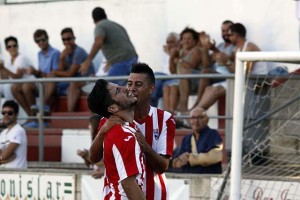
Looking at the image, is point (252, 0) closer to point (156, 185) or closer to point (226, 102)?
point (226, 102)

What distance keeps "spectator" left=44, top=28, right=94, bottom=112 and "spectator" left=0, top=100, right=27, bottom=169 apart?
3.41 feet

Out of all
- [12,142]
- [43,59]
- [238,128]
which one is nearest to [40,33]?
[43,59]

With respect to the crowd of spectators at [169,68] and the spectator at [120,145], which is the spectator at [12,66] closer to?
the crowd of spectators at [169,68]

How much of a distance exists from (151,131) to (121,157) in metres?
0.64

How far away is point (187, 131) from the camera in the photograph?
12.4 m

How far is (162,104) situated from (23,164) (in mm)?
1897

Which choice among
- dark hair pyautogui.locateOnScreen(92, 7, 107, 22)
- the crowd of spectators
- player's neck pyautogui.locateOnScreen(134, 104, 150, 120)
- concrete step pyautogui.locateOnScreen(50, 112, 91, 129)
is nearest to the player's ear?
player's neck pyautogui.locateOnScreen(134, 104, 150, 120)

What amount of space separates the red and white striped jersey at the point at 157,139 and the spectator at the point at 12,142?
5.04 meters

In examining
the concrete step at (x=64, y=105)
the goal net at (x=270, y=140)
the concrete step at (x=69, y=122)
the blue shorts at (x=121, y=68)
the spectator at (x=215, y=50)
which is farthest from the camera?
the concrete step at (x=64, y=105)

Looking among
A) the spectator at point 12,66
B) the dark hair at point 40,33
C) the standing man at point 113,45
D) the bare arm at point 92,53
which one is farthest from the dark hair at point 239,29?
the spectator at point 12,66

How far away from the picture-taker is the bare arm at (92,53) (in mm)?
13047

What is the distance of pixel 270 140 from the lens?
36.8 ft

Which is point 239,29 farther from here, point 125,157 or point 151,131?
point 125,157

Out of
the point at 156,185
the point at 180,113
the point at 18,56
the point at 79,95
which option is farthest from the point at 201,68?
the point at 156,185
